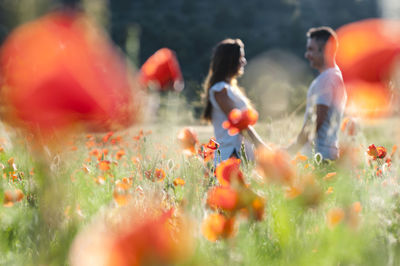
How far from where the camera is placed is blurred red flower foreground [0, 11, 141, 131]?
35cm

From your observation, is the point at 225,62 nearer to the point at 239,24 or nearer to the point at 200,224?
the point at 200,224

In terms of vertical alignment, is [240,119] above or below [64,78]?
below

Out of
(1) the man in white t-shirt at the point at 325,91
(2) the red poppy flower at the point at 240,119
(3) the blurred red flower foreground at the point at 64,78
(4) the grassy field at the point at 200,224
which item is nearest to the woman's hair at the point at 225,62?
(1) the man in white t-shirt at the point at 325,91

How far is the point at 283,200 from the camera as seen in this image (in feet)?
2.72

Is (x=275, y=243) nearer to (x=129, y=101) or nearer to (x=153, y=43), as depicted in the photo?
(x=129, y=101)

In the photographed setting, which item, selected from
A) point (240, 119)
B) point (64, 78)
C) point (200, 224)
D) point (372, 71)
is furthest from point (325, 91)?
point (64, 78)

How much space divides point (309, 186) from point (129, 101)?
432 mm

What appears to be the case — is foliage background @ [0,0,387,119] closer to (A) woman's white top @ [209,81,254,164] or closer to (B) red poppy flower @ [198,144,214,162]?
(A) woman's white top @ [209,81,254,164]

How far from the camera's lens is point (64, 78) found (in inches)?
13.8

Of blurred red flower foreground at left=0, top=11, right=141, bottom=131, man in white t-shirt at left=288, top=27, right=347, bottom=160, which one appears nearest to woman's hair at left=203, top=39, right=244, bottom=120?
man in white t-shirt at left=288, top=27, right=347, bottom=160

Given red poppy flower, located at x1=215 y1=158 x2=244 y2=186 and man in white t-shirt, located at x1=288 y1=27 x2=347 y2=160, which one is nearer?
red poppy flower, located at x1=215 y1=158 x2=244 y2=186

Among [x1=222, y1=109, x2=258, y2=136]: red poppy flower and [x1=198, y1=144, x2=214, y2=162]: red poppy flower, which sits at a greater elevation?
[x1=222, y1=109, x2=258, y2=136]: red poppy flower

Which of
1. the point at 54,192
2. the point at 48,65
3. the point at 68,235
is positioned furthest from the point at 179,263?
the point at 68,235

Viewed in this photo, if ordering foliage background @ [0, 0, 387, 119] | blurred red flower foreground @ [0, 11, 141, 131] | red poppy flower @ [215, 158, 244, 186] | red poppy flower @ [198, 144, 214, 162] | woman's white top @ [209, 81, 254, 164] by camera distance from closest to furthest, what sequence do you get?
blurred red flower foreground @ [0, 11, 141, 131] → red poppy flower @ [215, 158, 244, 186] → red poppy flower @ [198, 144, 214, 162] → woman's white top @ [209, 81, 254, 164] → foliage background @ [0, 0, 387, 119]
